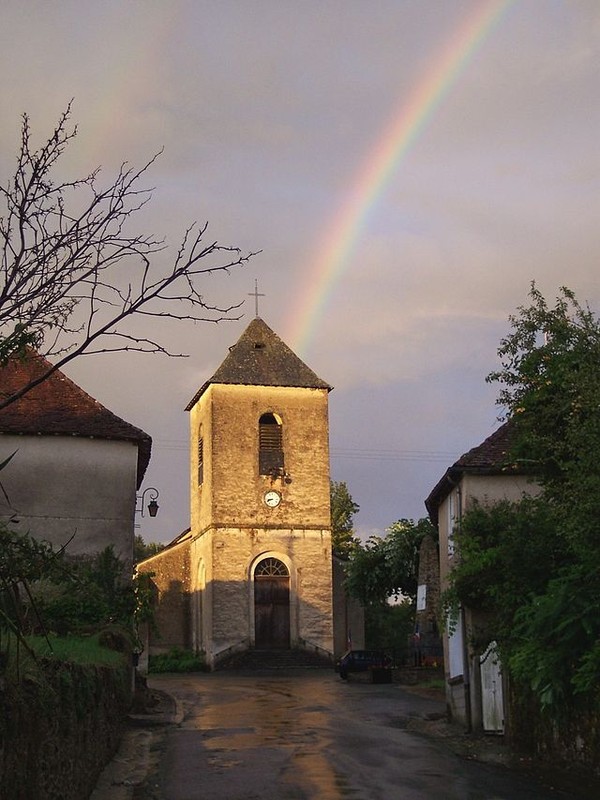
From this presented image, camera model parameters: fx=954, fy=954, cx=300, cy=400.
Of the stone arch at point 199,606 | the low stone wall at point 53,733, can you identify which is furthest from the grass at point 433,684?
the low stone wall at point 53,733

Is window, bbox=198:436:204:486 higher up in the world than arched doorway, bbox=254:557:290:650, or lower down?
higher up

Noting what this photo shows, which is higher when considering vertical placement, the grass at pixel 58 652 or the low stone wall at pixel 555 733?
the grass at pixel 58 652

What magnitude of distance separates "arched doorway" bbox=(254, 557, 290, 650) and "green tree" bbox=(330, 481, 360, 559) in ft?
51.4

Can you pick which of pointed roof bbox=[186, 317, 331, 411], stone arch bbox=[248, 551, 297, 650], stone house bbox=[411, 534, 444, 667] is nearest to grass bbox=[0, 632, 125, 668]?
stone house bbox=[411, 534, 444, 667]

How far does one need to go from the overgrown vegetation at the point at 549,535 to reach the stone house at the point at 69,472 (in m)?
9.50

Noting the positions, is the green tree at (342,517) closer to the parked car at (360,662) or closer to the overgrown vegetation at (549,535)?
the parked car at (360,662)

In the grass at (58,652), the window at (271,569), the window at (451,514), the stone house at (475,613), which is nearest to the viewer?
the grass at (58,652)

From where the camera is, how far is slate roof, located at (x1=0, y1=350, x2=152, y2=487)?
2378 centimetres

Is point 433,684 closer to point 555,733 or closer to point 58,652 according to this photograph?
point 555,733

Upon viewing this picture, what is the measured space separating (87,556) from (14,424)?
3777 mm

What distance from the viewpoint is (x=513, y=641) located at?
16.0 m

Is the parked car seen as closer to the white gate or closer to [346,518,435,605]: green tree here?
[346,518,435,605]: green tree

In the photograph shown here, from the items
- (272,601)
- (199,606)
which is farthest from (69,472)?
(199,606)

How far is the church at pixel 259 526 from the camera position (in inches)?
1725
